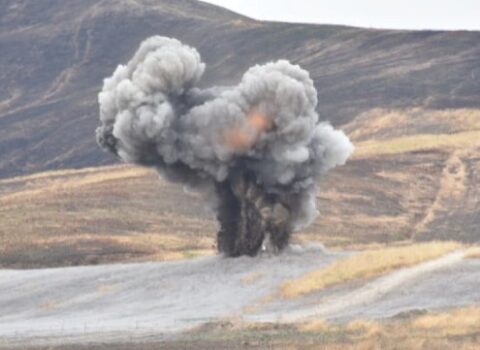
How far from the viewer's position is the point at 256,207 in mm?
72875

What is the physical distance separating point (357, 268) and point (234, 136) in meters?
11.0

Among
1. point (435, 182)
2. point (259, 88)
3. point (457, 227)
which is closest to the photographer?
point (259, 88)

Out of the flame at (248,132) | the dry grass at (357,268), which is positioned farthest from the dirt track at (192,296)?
the flame at (248,132)

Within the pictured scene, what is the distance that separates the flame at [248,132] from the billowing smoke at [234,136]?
0.19ft

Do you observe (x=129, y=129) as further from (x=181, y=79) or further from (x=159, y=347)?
(x=159, y=347)

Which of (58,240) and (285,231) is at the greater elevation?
(285,231)

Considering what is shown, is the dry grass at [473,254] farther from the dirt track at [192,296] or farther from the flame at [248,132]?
the flame at [248,132]

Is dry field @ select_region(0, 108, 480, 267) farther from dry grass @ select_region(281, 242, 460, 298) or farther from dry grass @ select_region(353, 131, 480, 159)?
dry grass @ select_region(281, 242, 460, 298)

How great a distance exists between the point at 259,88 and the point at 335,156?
6.51 m

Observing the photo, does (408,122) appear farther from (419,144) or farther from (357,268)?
(357,268)

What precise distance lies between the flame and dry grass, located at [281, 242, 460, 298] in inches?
346

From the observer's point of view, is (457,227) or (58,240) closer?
(58,240)

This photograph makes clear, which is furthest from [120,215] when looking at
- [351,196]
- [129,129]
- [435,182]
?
[129,129]

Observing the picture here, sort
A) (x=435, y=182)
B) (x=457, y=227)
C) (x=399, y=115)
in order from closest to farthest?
(x=457, y=227), (x=435, y=182), (x=399, y=115)
